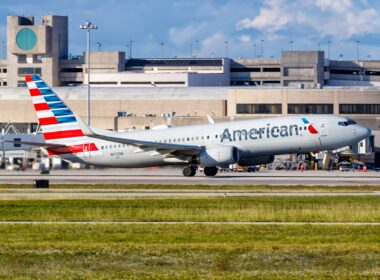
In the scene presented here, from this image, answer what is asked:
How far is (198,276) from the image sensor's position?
31.5 m

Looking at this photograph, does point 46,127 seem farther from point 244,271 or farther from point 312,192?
point 244,271

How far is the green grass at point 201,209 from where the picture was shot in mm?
47719

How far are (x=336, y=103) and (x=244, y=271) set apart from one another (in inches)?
4180

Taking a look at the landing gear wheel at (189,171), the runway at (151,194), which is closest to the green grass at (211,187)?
the runway at (151,194)

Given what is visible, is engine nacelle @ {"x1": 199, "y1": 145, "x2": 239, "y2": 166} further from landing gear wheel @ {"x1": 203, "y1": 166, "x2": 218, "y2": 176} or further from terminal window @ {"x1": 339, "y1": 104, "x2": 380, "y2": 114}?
terminal window @ {"x1": 339, "y1": 104, "x2": 380, "y2": 114}

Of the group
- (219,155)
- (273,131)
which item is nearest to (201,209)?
(219,155)

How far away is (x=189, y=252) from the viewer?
1435 inches

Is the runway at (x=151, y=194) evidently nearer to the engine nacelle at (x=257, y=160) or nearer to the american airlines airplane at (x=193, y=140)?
the american airlines airplane at (x=193, y=140)

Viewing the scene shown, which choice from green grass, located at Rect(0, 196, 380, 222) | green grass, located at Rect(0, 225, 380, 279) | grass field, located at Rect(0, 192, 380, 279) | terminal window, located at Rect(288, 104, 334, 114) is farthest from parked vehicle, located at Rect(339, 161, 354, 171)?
green grass, located at Rect(0, 225, 380, 279)

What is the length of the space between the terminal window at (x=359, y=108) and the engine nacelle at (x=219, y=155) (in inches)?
2118

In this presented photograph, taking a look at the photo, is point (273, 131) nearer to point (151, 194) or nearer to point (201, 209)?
point (151, 194)

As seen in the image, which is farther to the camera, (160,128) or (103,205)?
(160,128)

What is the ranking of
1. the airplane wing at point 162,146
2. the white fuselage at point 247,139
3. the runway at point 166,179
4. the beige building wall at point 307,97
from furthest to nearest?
1. the beige building wall at point 307,97
2. the airplane wing at point 162,146
3. the white fuselage at point 247,139
4. the runway at point 166,179

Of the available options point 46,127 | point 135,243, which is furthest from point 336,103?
point 135,243
